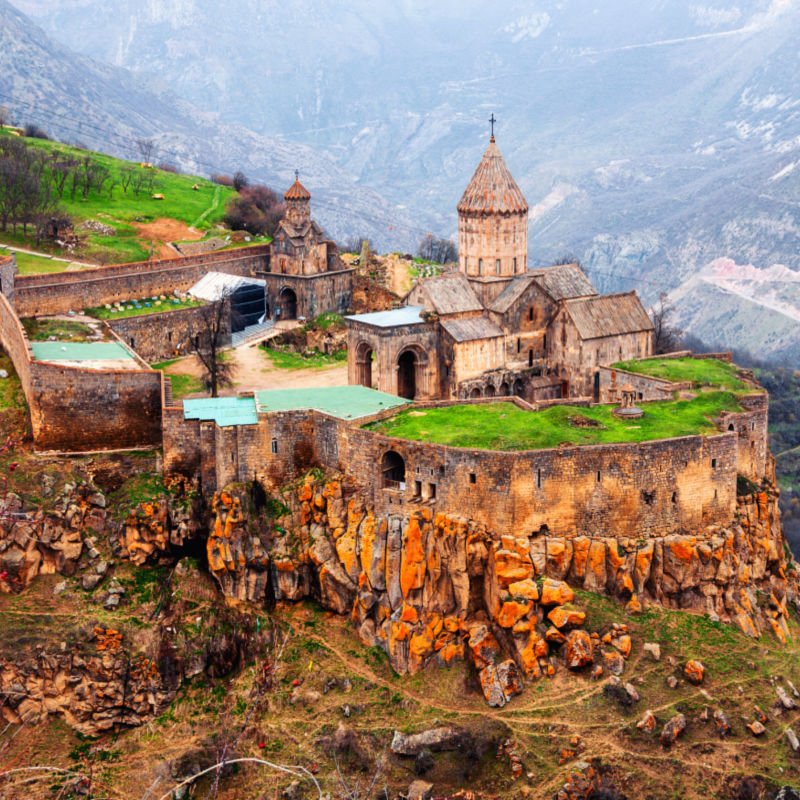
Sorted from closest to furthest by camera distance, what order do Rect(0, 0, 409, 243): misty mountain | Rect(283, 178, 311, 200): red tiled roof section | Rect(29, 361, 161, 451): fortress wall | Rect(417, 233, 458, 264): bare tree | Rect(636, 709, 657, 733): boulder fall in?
Rect(636, 709, 657, 733): boulder < Rect(29, 361, 161, 451): fortress wall < Rect(283, 178, 311, 200): red tiled roof section < Rect(417, 233, 458, 264): bare tree < Rect(0, 0, 409, 243): misty mountain

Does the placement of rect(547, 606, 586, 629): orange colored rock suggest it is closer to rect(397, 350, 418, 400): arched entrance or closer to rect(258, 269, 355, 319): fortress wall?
rect(397, 350, 418, 400): arched entrance

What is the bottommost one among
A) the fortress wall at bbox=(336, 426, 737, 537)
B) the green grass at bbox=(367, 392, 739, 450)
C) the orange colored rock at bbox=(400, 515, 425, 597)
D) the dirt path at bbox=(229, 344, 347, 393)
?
the orange colored rock at bbox=(400, 515, 425, 597)

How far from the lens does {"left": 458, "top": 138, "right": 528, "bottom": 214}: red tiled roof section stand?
5662 centimetres

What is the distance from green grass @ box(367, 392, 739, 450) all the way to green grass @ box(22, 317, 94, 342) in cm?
1472

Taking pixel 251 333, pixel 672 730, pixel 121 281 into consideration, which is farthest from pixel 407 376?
pixel 672 730

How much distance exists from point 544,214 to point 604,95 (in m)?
34.9

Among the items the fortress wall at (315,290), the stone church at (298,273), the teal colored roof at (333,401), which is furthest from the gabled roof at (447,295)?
the stone church at (298,273)

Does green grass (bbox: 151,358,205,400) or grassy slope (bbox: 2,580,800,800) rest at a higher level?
green grass (bbox: 151,358,205,400)

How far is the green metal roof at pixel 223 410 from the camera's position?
46.3 metres

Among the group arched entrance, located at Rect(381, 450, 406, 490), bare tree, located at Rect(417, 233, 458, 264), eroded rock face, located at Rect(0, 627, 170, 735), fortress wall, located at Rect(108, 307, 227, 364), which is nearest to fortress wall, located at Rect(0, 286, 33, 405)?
fortress wall, located at Rect(108, 307, 227, 364)

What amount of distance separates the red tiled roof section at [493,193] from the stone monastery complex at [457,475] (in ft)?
11.8

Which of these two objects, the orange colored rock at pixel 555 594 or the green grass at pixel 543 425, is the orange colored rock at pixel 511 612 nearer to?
the orange colored rock at pixel 555 594

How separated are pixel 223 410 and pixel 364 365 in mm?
8822

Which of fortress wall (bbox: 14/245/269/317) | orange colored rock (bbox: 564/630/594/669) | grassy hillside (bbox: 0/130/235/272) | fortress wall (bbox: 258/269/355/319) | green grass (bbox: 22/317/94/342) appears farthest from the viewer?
grassy hillside (bbox: 0/130/235/272)
